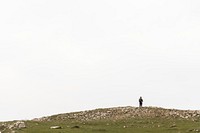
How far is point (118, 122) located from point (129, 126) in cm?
306

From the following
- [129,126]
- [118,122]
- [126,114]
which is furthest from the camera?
[126,114]

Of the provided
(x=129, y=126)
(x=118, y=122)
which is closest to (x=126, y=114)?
(x=118, y=122)

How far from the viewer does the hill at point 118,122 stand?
36.8 meters

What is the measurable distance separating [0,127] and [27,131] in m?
5.84

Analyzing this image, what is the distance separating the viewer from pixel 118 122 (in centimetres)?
4294

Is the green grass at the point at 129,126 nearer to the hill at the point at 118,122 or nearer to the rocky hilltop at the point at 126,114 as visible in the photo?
the hill at the point at 118,122

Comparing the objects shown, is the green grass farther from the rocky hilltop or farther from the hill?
the rocky hilltop

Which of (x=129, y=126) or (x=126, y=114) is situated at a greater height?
(x=126, y=114)

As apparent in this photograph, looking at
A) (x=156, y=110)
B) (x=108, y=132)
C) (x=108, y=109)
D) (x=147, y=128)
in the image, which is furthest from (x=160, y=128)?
(x=108, y=109)

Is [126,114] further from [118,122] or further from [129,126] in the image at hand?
[129,126]

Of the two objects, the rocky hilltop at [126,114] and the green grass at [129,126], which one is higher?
the rocky hilltop at [126,114]

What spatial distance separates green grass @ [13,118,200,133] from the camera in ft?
118

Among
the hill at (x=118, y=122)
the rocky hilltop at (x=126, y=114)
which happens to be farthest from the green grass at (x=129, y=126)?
the rocky hilltop at (x=126, y=114)

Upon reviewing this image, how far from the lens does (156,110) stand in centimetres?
4916
